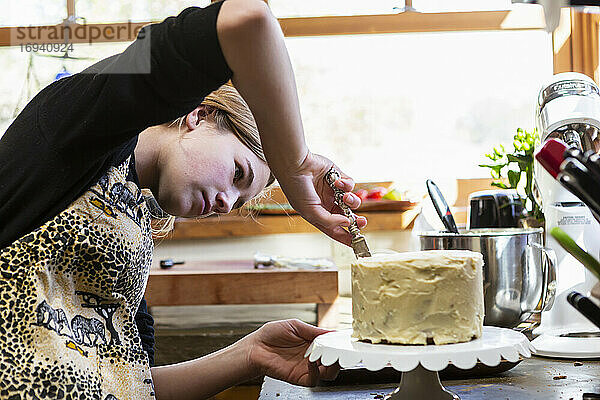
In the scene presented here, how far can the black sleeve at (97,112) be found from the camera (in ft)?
2.57

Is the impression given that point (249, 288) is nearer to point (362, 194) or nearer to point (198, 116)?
point (362, 194)

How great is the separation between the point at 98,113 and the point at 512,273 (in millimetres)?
753

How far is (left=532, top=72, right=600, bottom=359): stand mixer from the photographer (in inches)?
45.9

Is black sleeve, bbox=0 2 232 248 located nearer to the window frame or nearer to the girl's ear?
the girl's ear

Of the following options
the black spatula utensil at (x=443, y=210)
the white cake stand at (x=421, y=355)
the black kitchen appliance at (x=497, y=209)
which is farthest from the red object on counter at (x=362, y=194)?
the white cake stand at (x=421, y=355)

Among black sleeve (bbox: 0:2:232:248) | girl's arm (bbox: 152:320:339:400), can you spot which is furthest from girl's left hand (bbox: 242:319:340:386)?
black sleeve (bbox: 0:2:232:248)

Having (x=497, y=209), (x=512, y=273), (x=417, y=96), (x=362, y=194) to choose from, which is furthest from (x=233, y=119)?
(x=417, y=96)

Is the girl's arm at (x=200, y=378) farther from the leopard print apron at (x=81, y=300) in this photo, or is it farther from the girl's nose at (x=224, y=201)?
the girl's nose at (x=224, y=201)

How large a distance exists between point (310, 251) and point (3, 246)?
6.15ft

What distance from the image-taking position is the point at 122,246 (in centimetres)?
101

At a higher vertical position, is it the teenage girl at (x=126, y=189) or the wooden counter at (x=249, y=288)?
the teenage girl at (x=126, y=189)

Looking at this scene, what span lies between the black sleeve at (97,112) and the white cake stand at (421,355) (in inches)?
13.5

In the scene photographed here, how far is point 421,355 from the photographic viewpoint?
2.35ft

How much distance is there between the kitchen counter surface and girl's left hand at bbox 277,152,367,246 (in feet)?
0.71
